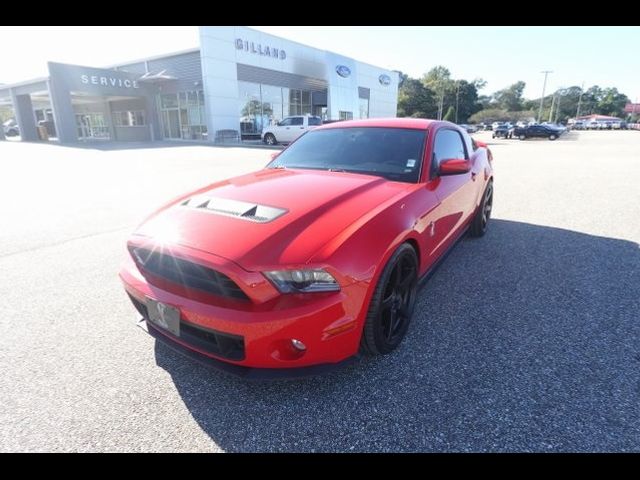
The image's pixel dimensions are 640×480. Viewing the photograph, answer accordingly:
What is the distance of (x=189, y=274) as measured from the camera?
206cm

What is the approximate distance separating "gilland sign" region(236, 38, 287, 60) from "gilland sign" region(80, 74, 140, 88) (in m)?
8.04

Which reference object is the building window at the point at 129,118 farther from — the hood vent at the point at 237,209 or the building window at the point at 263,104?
the hood vent at the point at 237,209

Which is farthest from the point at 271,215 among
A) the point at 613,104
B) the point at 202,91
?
the point at 613,104

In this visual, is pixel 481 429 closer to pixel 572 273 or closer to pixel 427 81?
pixel 572 273

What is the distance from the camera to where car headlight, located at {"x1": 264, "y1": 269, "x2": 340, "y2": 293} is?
6.23 feet

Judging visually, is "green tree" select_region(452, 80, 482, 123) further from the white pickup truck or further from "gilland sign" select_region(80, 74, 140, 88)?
"gilland sign" select_region(80, 74, 140, 88)

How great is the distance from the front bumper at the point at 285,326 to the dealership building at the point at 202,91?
24490 mm

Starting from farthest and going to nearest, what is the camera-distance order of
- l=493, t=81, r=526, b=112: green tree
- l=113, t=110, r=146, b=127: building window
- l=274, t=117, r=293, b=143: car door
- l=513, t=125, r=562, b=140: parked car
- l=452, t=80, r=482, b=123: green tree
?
l=493, t=81, r=526, b=112: green tree < l=452, t=80, r=482, b=123: green tree < l=513, t=125, r=562, b=140: parked car < l=113, t=110, r=146, b=127: building window < l=274, t=117, r=293, b=143: car door

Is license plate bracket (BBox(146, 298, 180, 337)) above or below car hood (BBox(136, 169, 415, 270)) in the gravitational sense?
below

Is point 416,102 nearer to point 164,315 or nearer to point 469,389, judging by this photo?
point 469,389

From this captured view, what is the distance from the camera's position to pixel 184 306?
1978 mm

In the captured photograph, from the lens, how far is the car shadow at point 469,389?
1.86 m

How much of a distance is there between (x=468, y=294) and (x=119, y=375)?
2.81m

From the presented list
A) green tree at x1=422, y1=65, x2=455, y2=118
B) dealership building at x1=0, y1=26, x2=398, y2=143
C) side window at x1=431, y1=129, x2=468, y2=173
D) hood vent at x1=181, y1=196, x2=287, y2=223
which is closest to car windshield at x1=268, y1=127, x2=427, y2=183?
side window at x1=431, y1=129, x2=468, y2=173
